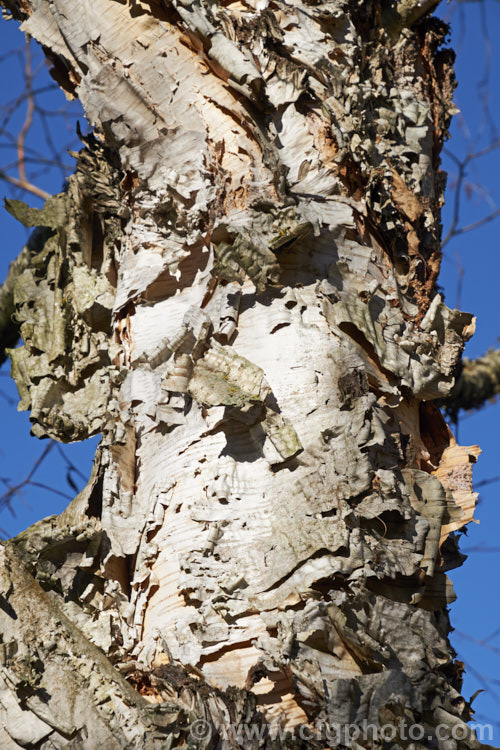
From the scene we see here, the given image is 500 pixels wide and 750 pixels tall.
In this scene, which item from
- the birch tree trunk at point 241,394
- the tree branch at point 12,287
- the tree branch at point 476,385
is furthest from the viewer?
the tree branch at point 476,385

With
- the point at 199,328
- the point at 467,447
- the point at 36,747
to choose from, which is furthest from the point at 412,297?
→ the point at 36,747

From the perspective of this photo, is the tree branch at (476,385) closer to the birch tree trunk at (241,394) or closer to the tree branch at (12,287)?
the birch tree trunk at (241,394)

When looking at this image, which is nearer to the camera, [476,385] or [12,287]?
[12,287]

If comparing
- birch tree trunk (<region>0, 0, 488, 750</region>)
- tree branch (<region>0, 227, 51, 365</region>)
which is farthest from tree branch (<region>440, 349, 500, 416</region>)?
tree branch (<region>0, 227, 51, 365</region>)

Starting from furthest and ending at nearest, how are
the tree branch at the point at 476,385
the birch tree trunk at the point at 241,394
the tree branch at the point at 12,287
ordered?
the tree branch at the point at 476,385, the tree branch at the point at 12,287, the birch tree trunk at the point at 241,394

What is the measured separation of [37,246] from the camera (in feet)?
8.32

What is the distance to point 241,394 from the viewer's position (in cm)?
139

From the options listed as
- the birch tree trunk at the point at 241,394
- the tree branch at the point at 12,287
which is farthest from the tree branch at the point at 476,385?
the tree branch at the point at 12,287


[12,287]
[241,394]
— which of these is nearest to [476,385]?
[12,287]

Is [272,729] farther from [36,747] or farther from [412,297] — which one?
[412,297]

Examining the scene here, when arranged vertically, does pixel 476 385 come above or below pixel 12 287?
above

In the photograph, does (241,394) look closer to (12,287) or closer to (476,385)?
(12,287)

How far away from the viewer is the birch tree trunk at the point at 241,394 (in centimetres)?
123

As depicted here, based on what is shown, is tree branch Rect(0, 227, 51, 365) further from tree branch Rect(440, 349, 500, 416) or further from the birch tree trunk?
tree branch Rect(440, 349, 500, 416)
